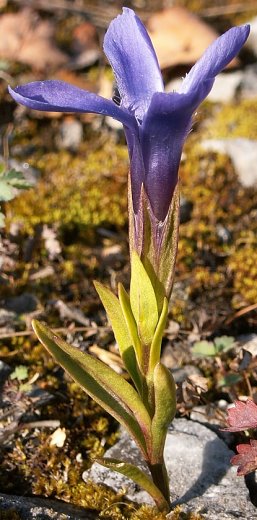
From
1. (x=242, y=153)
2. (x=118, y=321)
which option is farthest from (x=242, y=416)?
(x=242, y=153)

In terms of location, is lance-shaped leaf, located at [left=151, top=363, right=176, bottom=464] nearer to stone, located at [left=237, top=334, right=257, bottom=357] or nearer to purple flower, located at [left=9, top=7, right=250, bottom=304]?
purple flower, located at [left=9, top=7, right=250, bottom=304]

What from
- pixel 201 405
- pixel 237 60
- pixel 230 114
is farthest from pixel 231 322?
pixel 237 60

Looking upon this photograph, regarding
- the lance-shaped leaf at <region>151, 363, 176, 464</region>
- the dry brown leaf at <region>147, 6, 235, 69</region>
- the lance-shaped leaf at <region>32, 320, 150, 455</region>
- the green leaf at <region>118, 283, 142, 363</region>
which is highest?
the dry brown leaf at <region>147, 6, 235, 69</region>

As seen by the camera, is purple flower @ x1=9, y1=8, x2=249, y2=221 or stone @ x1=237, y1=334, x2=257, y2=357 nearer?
purple flower @ x1=9, y1=8, x2=249, y2=221

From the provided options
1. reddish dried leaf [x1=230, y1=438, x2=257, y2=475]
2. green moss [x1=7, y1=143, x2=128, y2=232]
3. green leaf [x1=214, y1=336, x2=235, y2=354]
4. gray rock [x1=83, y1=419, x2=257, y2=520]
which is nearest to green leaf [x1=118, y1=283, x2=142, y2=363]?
reddish dried leaf [x1=230, y1=438, x2=257, y2=475]

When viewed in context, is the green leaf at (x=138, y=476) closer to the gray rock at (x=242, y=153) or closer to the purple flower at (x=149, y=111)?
the purple flower at (x=149, y=111)

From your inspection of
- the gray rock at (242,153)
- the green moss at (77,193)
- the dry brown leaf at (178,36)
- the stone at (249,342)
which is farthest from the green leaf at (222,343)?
the dry brown leaf at (178,36)

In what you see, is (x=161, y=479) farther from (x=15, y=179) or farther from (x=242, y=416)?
(x=15, y=179)
